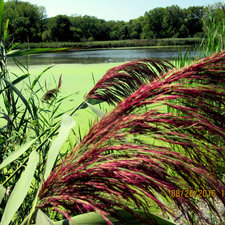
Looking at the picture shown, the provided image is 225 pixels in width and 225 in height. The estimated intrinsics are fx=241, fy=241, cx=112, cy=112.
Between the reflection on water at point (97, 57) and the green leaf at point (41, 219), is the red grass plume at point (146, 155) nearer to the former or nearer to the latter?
the green leaf at point (41, 219)

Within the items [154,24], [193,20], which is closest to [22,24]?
[154,24]

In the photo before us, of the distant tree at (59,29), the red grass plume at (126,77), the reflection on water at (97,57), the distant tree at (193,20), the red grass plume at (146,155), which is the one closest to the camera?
the red grass plume at (146,155)

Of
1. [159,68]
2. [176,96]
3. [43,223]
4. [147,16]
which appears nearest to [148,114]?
[176,96]

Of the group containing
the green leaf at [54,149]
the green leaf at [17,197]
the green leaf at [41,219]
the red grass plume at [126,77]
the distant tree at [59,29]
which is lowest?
the green leaf at [41,219]

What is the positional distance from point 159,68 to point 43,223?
1.46ft

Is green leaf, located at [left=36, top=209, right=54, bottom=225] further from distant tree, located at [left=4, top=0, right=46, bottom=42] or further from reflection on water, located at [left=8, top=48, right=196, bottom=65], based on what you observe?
reflection on water, located at [left=8, top=48, right=196, bottom=65]

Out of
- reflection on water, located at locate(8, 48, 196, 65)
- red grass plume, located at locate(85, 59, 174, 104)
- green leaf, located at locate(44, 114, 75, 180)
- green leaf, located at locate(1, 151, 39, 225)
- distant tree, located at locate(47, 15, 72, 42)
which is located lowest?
green leaf, located at locate(1, 151, 39, 225)

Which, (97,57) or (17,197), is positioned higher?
(97,57)

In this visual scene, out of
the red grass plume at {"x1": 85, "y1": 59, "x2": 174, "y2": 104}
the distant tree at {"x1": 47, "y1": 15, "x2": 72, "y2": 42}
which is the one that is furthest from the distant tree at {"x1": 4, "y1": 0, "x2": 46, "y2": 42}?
the distant tree at {"x1": 47, "y1": 15, "x2": 72, "y2": 42}

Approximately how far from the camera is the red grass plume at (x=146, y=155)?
0.77 feet

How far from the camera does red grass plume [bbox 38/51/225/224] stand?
0.77 ft

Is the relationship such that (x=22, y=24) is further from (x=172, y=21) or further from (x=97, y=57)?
(x=172, y=21)

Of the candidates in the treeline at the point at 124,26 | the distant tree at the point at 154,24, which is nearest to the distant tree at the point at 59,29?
the treeline at the point at 124,26

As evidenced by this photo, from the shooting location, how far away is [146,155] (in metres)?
0.24
